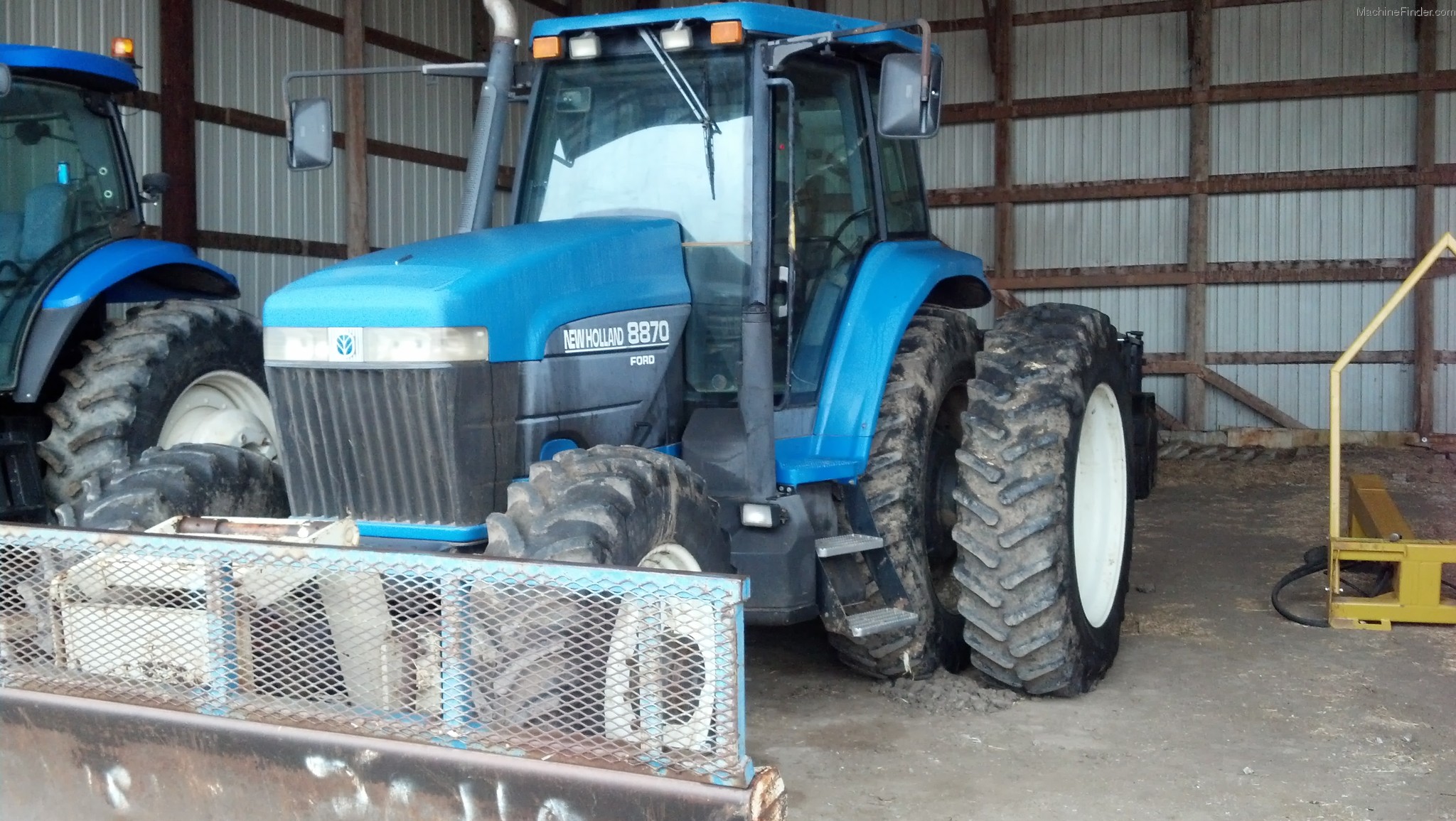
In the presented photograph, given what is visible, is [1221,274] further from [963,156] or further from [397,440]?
[397,440]

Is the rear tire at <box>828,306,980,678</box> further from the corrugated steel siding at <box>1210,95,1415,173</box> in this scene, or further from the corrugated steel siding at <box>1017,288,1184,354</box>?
the corrugated steel siding at <box>1210,95,1415,173</box>

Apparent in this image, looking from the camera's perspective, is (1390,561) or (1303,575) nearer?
(1390,561)

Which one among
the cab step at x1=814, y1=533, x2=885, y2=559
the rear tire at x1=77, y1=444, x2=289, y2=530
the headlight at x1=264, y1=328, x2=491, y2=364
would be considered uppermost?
the headlight at x1=264, y1=328, x2=491, y2=364

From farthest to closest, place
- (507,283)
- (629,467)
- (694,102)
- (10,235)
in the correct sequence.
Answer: (10,235), (694,102), (507,283), (629,467)

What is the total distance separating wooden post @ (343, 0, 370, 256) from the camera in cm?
1198

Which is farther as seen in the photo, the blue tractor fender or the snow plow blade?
the blue tractor fender

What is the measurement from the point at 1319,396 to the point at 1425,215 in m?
1.86

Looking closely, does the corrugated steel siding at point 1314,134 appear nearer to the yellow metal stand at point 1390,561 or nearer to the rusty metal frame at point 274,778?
the yellow metal stand at point 1390,561

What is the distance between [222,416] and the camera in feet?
20.3

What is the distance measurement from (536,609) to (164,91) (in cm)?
854

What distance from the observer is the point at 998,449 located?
4609 millimetres

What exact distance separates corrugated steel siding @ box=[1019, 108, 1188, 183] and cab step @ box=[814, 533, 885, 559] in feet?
35.4

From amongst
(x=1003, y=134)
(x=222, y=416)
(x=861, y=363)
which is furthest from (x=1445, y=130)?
(x=222, y=416)

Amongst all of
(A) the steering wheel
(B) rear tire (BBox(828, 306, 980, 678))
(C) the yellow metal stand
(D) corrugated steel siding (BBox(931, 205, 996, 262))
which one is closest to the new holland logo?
(A) the steering wheel
